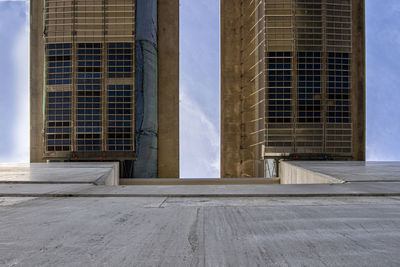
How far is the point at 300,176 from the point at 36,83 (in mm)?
23558

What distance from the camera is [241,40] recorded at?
22406 mm

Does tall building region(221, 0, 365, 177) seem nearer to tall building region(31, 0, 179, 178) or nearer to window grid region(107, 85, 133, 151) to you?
tall building region(31, 0, 179, 178)

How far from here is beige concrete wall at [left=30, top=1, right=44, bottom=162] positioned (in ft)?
68.3

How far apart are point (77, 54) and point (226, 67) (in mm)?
13040

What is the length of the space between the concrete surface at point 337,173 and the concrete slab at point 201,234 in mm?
3846

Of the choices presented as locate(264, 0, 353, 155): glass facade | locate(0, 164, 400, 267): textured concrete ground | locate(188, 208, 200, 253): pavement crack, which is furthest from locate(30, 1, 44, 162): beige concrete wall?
locate(188, 208, 200, 253): pavement crack

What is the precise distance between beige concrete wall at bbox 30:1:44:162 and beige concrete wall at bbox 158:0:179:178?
11.0m

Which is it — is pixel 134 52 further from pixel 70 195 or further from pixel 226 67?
pixel 70 195

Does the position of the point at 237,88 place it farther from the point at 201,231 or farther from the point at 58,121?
the point at 201,231

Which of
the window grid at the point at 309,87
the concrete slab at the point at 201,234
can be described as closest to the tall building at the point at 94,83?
the window grid at the point at 309,87

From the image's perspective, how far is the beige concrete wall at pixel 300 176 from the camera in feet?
28.6

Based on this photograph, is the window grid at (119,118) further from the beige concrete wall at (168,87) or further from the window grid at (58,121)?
the beige concrete wall at (168,87)

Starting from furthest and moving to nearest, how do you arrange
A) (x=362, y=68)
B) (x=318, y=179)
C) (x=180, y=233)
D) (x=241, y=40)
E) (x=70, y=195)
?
(x=241, y=40), (x=362, y=68), (x=318, y=179), (x=70, y=195), (x=180, y=233)

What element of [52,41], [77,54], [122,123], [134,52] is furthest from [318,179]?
[52,41]
